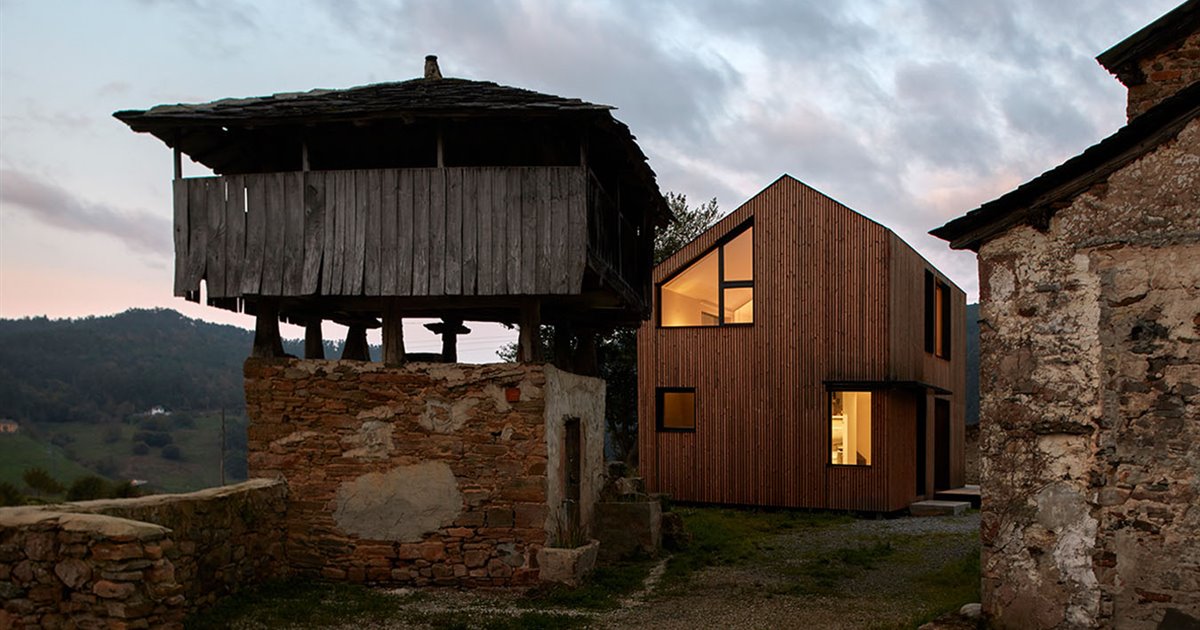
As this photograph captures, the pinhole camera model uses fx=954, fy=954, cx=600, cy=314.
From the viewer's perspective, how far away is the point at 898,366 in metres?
18.9

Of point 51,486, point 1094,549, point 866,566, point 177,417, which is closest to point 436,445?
point 866,566

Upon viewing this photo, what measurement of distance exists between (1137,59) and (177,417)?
65085mm

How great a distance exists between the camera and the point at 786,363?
18.9 metres

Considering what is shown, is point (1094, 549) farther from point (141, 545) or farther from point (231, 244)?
point (231, 244)

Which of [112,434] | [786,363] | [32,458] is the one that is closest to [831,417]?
[786,363]

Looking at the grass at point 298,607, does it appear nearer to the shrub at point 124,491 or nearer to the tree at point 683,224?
the shrub at point 124,491

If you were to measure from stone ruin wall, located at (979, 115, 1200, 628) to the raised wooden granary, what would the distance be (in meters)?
4.72

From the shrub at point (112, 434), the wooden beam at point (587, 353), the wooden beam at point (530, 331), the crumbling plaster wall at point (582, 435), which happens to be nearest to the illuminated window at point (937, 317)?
the wooden beam at point (587, 353)

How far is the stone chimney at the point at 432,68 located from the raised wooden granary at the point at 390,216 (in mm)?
1194

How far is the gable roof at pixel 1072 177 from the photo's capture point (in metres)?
6.95

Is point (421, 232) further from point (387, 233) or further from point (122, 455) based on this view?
point (122, 455)

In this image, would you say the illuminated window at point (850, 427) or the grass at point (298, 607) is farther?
the illuminated window at point (850, 427)

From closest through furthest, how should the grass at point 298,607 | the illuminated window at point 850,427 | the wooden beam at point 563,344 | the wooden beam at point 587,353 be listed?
1. the grass at point 298,607
2. the wooden beam at point 563,344
3. the wooden beam at point 587,353
4. the illuminated window at point 850,427

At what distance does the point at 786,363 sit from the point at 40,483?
13.2 m
